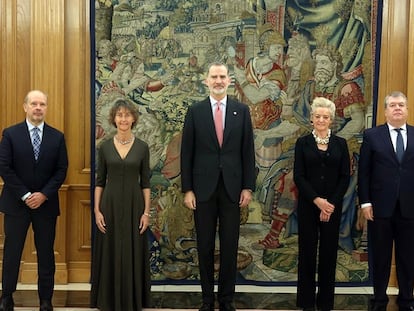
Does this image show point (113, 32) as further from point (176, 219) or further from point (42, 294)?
point (42, 294)

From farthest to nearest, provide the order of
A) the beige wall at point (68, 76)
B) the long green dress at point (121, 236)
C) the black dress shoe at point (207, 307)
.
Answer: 1. the beige wall at point (68, 76)
2. the black dress shoe at point (207, 307)
3. the long green dress at point (121, 236)

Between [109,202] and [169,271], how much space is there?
1359mm

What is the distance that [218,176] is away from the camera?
160 inches

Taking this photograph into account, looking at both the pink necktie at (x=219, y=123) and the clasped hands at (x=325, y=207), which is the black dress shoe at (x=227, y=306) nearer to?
the clasped hands at (x=325, y=207)

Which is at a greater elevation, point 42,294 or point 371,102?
point 371,102

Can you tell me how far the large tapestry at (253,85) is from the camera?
5027 mm

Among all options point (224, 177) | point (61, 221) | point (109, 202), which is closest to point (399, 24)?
point (224, 177)

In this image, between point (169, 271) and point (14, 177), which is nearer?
point (14, 177)

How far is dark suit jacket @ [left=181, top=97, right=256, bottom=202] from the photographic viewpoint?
4.07 m

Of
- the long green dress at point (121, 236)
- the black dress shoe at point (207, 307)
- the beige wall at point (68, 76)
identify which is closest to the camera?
the long green dress at point (121, 236)

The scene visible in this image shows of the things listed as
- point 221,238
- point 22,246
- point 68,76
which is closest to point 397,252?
point 221,238

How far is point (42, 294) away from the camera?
Answer: 419 cm

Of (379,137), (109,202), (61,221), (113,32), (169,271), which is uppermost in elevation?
(113,32)

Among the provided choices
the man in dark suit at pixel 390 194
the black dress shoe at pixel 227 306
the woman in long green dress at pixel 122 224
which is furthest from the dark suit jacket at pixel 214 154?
the man in dark suit at pixel 390 194
